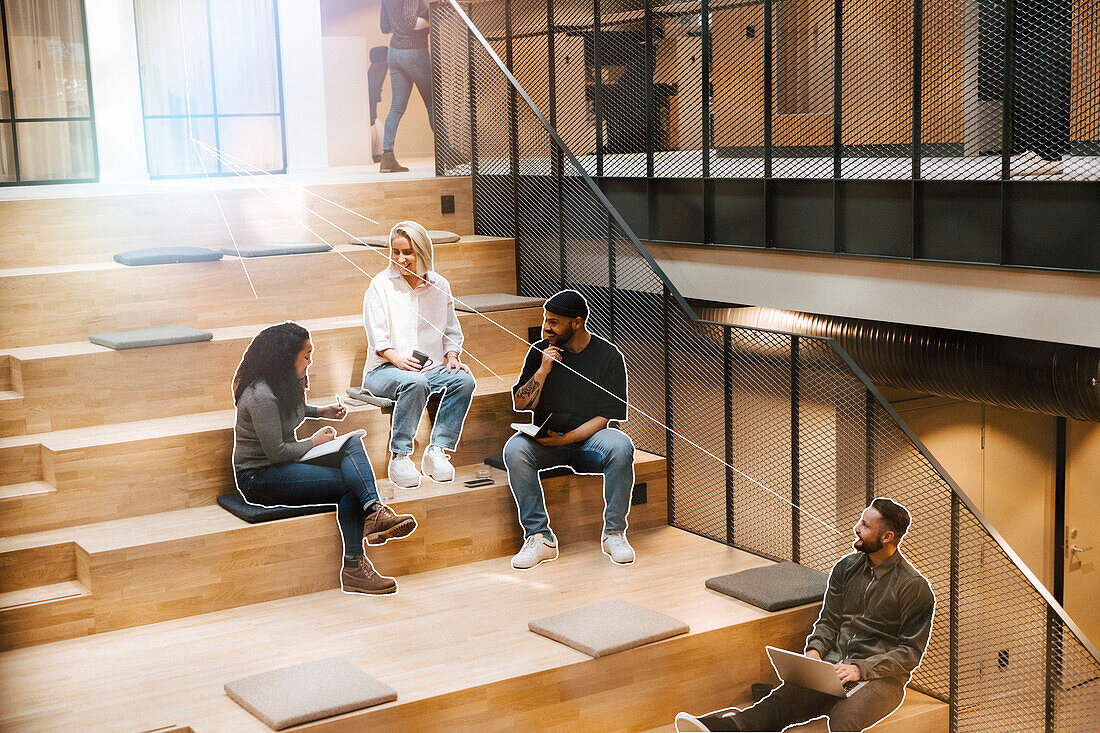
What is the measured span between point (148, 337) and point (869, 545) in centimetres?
324


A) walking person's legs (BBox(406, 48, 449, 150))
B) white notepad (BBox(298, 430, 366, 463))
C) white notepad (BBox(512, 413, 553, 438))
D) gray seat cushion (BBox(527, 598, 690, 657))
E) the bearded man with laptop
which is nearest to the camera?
the bearded man with laptop

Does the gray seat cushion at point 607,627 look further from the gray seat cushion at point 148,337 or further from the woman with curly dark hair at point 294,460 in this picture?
the gray seat cushion at point 148,337

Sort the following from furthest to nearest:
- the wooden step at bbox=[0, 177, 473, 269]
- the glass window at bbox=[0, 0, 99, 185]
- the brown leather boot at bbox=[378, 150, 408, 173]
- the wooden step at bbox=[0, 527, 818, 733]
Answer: the brown leather boot at bbox=[378, 150, 408, 173], the glass window at bbox=[0, 0, 99, 185], the wooden step at bbox=[0, 177, 473, 269], the wooden step at bbox=[0, 527, 818, 733]

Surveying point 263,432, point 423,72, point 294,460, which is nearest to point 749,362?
point 294,460

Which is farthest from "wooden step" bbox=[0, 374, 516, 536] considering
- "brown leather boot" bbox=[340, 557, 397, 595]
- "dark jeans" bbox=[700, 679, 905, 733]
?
"dark jeans" bbox=[700, 679, 905, 733]

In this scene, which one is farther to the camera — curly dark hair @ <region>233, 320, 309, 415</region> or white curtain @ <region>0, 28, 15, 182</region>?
white curtain @ <region>0, 28, 15, 182</region>

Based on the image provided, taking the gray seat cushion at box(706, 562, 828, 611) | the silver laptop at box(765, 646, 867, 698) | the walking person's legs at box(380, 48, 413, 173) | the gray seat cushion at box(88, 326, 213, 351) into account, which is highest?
the walking person's legs at box(380, 48, 413, 173)

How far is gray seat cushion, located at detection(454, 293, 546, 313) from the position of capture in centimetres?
595

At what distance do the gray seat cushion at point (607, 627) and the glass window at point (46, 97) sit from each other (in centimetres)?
485

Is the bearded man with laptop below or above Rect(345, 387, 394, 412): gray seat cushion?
below

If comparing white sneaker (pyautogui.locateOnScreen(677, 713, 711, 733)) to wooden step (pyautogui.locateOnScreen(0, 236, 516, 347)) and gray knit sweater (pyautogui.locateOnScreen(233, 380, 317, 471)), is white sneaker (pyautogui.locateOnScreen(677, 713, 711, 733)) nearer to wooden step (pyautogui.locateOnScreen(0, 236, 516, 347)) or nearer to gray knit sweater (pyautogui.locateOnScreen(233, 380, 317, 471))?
gray knit sweater (pyautogui.locateOnScreen(233, 380, 317, 471))

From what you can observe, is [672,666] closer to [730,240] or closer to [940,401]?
[730,240]

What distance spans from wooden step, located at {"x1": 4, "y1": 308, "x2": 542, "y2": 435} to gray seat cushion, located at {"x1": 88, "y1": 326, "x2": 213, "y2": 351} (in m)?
0.04

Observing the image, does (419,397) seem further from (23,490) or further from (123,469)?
(23,490)
